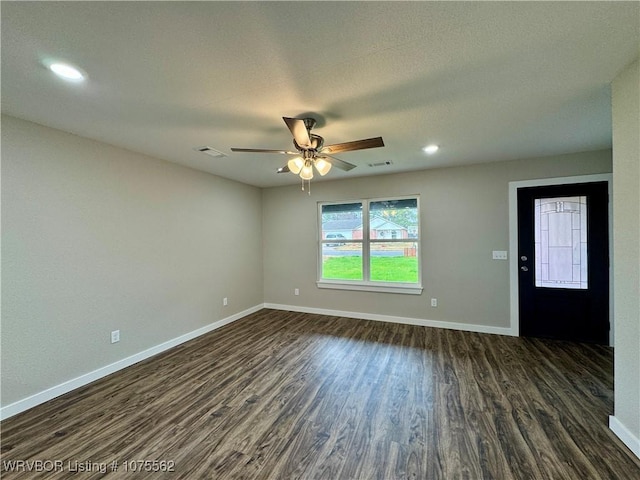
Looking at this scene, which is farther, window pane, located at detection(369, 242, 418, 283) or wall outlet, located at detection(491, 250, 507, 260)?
window pane, located at detection(369, 242, 418, 283)

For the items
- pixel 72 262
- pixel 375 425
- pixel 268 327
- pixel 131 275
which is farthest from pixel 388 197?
pixel 72 262

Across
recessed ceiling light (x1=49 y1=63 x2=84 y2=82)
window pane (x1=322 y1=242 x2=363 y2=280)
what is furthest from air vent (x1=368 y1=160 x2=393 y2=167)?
recessed ceiling light (x1=49 y1=63 x2=84 y2=82)

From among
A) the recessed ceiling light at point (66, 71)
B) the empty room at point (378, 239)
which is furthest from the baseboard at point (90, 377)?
the recessed ceiling light at point (66, 71)

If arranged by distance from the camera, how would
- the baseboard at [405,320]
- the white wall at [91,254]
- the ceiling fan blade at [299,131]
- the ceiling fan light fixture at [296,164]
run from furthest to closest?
1. the baseboard at [405,320]
2. the ceiling fan light fixture at [296,164]
3. the white wall at [91,254]
4. the ceiling fan blade at [299,131]

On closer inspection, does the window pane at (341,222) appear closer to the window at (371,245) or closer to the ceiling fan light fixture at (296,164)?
the window at (371,245)

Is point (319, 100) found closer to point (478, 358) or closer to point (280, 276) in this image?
point (478, 358)

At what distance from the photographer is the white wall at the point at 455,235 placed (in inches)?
145

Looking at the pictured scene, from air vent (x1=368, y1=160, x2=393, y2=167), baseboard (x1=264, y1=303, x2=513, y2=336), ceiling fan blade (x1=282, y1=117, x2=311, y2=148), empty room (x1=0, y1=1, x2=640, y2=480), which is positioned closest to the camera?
empty room (x1=0, y1=1, x2=640, y2=480)

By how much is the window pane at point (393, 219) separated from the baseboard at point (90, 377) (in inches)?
122

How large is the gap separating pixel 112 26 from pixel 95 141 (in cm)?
192

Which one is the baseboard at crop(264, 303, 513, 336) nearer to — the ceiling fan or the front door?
the front door

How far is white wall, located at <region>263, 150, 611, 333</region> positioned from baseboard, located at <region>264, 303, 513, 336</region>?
2cm

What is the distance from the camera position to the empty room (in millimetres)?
1440

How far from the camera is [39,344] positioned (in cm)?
230
